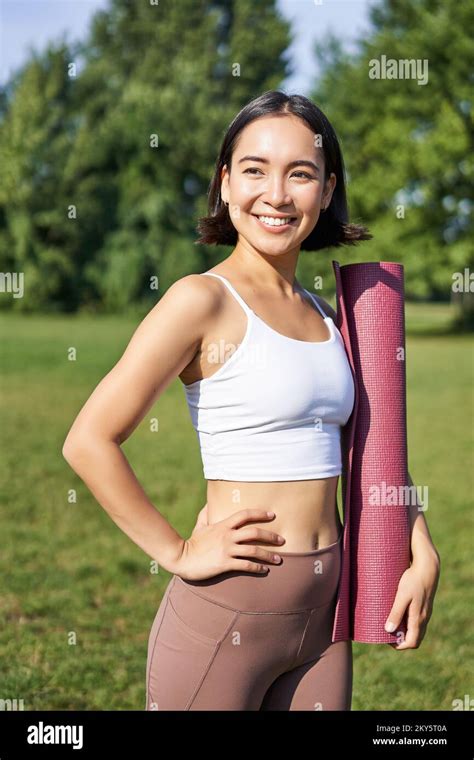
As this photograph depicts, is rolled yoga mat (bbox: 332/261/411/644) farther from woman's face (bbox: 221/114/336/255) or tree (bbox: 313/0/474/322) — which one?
tree (bbox: 313/0/474/322)

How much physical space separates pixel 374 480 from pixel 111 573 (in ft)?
13.7

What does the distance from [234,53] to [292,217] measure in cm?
4743

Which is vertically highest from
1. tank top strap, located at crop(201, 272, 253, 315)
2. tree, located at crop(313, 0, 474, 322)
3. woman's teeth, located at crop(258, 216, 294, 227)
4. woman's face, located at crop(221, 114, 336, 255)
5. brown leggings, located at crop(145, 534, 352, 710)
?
tree, located at crop(313, 0, 474, 322)

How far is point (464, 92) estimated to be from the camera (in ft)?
104

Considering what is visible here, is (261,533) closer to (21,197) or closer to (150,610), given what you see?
(150,610)

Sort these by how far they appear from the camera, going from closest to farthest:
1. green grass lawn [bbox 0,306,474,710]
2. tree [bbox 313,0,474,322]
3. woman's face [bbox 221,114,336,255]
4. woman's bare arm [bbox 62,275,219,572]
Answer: woman's bare arm [bbox 62,275,219,572] → woman's face [bbox 221,114,336,255] → green grass lawn [bbox 0,306,474,710] → tree [bbox 313,0,474,322]

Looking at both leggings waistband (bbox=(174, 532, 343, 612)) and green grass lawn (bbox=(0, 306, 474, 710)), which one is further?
green grass lawn (bbox=(0, 306, 474, 710))

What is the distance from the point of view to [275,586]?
1.95 m

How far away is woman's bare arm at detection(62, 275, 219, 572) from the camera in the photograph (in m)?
1.90

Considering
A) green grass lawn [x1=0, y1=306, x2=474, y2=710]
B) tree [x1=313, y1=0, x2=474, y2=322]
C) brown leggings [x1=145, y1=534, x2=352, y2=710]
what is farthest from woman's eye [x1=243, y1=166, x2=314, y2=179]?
tree [x1=313, y1=0, x2=474, y2=322]

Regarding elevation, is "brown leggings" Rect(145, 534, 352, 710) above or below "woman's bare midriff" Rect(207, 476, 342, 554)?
below

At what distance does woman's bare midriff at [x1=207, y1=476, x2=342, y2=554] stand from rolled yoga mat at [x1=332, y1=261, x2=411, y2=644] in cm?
7

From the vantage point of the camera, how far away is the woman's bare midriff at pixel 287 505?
196 cm
